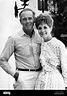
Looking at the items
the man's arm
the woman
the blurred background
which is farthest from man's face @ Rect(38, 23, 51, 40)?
the blurred background

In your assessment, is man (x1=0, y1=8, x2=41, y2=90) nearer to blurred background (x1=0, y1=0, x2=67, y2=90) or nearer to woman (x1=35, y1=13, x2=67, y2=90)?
woman (x1=35, y1=13, x2=67, y2=90)

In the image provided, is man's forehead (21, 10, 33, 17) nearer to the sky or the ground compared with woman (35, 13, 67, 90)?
nearer to the sky

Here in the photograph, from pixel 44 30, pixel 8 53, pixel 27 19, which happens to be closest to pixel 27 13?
pixel 27 19

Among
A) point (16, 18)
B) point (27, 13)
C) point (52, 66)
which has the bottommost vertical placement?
point (52, 66)

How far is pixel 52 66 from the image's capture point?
1.71 meters

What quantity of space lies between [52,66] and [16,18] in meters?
1.43

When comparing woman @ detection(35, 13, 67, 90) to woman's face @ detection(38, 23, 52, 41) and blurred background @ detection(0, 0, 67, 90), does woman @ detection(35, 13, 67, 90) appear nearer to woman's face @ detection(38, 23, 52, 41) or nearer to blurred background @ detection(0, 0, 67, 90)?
woman's face @ detection(38, 23, 52, 41)

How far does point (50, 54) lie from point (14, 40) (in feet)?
0.75

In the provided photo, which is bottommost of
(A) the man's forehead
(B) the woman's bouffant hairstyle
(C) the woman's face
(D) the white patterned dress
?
(D) the white patterned dress

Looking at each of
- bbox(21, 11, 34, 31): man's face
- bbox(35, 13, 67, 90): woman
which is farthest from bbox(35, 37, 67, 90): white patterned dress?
bbox(21, 11, 34, 31): man's face

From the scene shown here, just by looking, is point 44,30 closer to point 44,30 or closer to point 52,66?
point 44,30

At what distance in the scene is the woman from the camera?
1.68m

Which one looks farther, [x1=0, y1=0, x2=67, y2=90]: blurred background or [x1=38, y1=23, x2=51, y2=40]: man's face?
[x1=0, y1=0, x2=67, y2=90]: blurred background

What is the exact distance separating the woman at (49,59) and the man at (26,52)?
0.05 metres
